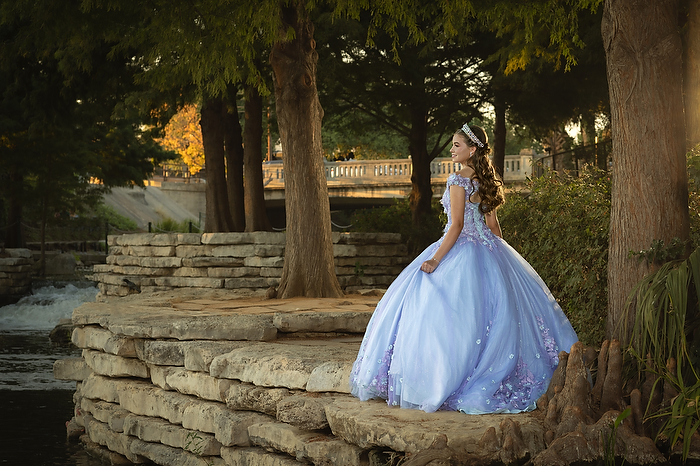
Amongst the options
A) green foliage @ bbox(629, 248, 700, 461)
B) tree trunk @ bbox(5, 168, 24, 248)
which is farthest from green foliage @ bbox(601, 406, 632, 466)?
tree trunk @ bbox(5, 168, 24, 248)

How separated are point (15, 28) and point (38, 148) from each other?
33.5 ft

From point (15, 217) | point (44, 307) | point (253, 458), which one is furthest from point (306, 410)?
point (15, 217)

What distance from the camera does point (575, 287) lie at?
635 cm

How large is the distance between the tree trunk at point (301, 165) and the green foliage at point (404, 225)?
19.0ft

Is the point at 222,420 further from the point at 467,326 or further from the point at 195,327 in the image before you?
the point at 467,326

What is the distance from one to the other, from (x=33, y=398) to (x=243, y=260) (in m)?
4.27

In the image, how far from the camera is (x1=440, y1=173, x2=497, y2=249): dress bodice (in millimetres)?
5395

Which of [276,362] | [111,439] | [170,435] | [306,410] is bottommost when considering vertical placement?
[111,439]

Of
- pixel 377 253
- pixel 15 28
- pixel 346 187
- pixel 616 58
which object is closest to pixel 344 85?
pixel 377 253

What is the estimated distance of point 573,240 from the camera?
256 inches

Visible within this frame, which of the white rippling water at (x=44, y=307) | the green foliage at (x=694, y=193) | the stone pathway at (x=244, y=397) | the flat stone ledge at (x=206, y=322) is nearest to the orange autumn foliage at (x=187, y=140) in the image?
the white rippling water at (x=44, y=307)

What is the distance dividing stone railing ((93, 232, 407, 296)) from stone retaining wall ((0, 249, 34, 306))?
830 centimetres

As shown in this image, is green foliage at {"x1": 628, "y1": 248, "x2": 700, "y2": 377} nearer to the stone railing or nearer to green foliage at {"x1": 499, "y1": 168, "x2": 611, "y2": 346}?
green foliage at {"x1": 499, "y1": 168, "x2": 611, "y2": 346}

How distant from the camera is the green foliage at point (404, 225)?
16.7m
